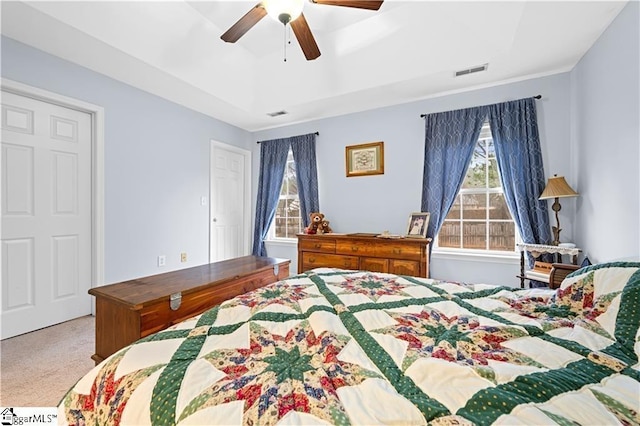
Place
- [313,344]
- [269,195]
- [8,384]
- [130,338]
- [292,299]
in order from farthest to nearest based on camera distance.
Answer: [269,195] < [8,384] < [130,338] < [292,299] < [313,344]

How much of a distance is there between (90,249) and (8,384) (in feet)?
4.64

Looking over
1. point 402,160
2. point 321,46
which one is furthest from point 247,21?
point 402,160

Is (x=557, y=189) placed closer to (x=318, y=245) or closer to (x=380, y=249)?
(x=380, y=249)

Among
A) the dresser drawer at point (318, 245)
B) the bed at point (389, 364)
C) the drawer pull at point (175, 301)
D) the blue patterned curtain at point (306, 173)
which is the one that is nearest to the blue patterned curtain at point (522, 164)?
the bed at point (389, 364)

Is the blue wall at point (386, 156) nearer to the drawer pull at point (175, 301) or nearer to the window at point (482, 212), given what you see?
the window at point (482, 212)

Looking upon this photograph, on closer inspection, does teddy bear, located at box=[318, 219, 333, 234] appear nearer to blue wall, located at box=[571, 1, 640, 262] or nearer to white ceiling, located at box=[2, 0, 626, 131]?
white ceiling, located at box=[2, 0, 626, 131]

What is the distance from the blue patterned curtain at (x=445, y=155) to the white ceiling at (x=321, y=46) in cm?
37

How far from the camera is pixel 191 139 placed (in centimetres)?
391

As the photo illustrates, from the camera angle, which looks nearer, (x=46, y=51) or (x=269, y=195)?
(x=46, y=51)

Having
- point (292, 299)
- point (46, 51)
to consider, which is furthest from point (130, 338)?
point (46, 51)

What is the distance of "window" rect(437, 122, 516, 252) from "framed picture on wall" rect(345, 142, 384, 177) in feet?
3.50

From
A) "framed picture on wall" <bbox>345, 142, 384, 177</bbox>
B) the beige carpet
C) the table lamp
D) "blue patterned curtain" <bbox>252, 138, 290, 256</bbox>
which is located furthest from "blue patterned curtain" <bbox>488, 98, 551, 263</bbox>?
the beige carpet

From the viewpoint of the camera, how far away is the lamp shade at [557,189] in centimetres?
256

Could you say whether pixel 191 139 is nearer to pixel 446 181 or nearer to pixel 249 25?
pixel 249 25
